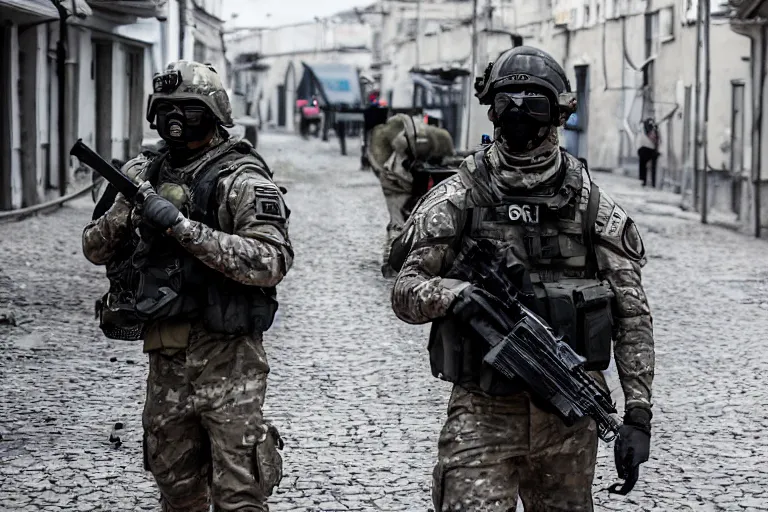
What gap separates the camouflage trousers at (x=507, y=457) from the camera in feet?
12.3

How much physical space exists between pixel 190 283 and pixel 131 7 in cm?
1638

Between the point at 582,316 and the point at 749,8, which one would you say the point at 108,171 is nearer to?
the point at 582,316

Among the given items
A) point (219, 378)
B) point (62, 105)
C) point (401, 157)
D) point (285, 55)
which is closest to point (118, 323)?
point (219, 378)

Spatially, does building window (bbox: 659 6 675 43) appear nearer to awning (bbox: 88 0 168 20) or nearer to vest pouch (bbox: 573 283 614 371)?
awning (bbox: 88 0 168 20)

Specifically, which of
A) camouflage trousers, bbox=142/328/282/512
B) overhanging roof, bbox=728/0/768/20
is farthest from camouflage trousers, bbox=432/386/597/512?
overhanging roof, bbox=728/0/768/20

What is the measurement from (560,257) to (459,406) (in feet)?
1.67

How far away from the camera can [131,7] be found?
19.9 metres

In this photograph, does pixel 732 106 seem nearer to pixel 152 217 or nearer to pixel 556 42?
pixel 556 42

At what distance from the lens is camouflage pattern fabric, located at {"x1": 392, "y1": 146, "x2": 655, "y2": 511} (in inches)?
149

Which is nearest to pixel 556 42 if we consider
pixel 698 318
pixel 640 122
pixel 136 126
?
pixel 640 122

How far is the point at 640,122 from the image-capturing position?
26391 mm

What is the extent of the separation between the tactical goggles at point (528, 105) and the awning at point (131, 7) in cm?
1537

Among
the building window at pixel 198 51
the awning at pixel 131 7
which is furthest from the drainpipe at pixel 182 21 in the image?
the building window at pixel 198 51

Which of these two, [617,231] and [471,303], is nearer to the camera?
[471,303]
